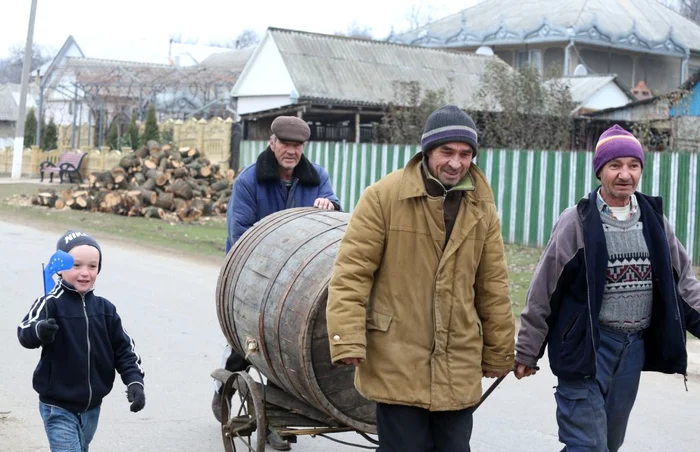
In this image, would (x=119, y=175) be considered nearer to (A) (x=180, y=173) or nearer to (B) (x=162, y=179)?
(B) (x=162, y=179)

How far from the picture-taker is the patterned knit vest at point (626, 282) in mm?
4355

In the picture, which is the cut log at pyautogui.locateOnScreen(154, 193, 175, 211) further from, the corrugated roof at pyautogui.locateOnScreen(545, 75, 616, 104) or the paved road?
the corrugated roof at pyautogui.locateOnScreen(545, 75, 616, 104)

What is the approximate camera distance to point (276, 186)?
Result: 641 centimetres

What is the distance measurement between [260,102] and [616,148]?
30.4 m

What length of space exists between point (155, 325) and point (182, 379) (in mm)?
2049

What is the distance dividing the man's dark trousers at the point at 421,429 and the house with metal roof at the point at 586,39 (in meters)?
38.5

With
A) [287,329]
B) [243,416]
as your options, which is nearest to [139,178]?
[243,416]

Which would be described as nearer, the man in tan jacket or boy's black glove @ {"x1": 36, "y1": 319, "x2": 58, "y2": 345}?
the man in tan jacket

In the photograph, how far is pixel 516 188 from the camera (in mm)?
17500

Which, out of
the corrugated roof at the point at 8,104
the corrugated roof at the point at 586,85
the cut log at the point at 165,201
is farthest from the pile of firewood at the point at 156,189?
the corrugated roof at the point at 8,104

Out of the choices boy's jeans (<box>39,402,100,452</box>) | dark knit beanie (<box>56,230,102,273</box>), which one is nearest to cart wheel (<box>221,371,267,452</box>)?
boy's jeans (<box>39,402,100,452</box>)

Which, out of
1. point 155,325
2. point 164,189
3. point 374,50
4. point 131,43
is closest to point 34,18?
point 374,50

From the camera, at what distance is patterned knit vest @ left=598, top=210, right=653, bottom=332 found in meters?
4.36

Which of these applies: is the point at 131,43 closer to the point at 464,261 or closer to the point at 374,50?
the point at 374,50
